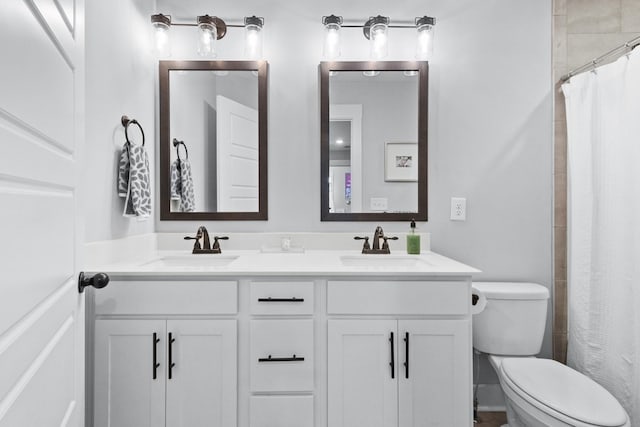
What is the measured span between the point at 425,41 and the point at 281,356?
1747 millimetres

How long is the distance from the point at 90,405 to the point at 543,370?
6.10ft

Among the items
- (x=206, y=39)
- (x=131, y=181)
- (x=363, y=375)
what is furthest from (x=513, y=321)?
(x=206, y=39)

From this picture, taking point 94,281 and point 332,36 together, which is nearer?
point 94,281

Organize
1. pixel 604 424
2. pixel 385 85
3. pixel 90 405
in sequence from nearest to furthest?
pixel 604 424, pixel 90 405, pixel 385 85

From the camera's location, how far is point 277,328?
1.35 metres

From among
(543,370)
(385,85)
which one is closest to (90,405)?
(543,370)

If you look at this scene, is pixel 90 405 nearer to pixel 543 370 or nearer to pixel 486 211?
pixel 543 370

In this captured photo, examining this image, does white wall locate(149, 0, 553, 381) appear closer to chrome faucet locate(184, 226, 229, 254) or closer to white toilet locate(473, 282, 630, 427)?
chrome faucet locate(184, 226, 229, 254)

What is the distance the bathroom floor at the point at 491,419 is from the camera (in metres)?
1.79

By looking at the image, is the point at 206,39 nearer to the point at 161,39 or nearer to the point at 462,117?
the point at 161,39

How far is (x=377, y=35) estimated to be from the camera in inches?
73.2

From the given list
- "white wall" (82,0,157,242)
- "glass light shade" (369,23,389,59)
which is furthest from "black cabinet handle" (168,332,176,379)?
"glass light shade" (369,23,389,59)

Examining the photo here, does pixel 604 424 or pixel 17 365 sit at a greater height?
pixel 17 365

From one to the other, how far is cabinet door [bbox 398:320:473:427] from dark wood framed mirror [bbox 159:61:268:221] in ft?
3.44
